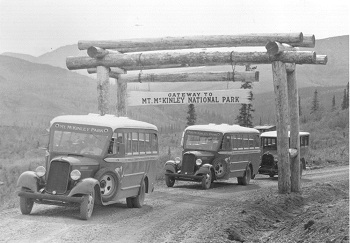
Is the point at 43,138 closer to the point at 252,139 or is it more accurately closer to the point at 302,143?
the point at 302,143

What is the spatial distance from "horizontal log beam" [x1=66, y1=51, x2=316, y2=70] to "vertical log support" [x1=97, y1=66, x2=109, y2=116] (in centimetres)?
21

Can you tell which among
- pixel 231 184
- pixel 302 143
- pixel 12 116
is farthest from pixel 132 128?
pixel 12 116

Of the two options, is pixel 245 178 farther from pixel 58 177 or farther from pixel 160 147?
pixel 160 147

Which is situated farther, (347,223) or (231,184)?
(231,184)

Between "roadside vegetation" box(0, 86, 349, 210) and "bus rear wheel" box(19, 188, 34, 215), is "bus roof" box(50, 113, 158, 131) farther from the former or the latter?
"bus rear wheel" box(19, 188, 34, 215)

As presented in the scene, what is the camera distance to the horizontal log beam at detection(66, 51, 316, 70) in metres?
18.0

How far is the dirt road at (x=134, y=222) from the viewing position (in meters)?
11.4

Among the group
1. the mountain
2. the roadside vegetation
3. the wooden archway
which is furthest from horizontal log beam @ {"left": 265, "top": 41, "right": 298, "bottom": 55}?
the mountain

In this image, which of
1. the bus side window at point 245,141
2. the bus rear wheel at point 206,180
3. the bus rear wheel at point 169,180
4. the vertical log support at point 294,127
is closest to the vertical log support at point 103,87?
the bus rear wheel at point 169,180

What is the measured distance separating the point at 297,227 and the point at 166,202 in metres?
5.05

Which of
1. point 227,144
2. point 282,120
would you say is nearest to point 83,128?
point 282,120

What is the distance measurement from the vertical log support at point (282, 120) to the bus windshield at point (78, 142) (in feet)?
20.2

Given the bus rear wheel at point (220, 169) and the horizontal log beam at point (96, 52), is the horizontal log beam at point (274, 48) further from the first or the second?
the bus rear wheel at point (220, 169)

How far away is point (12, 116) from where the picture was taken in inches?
3883
